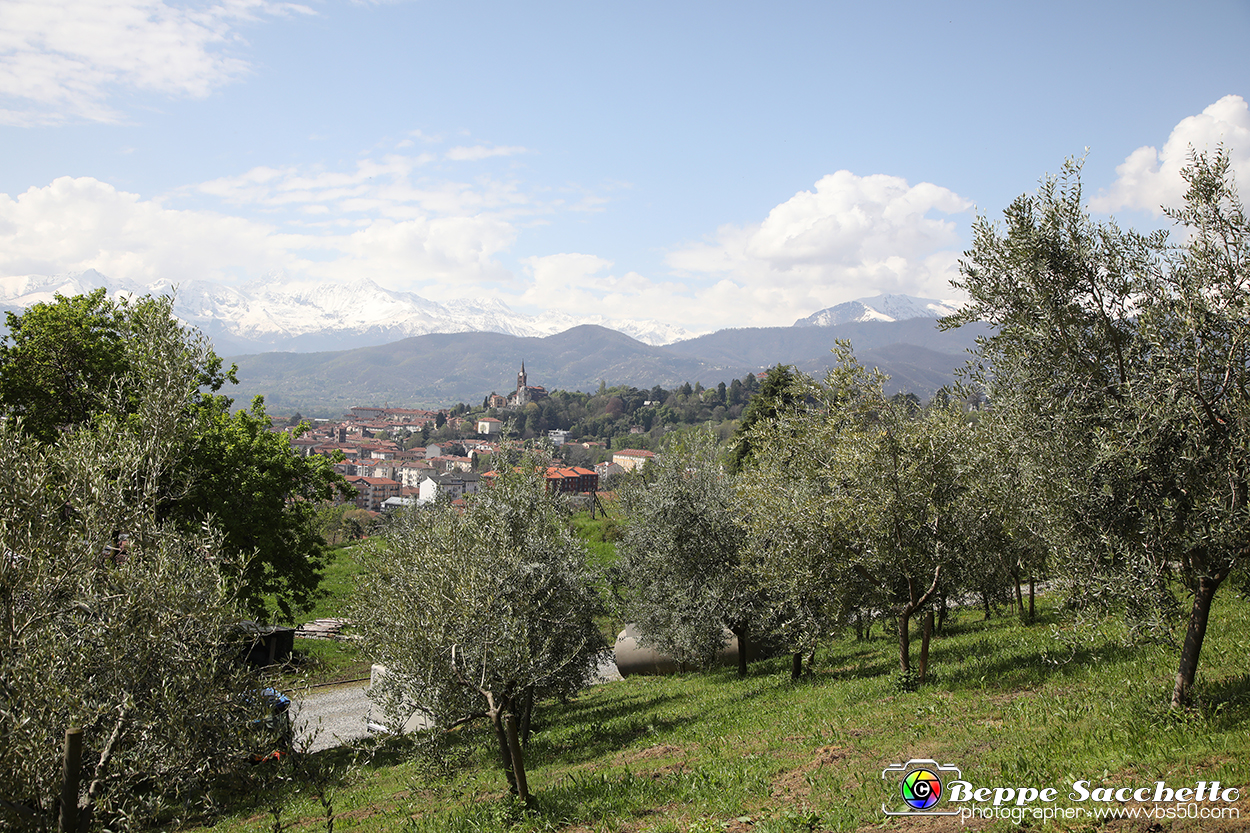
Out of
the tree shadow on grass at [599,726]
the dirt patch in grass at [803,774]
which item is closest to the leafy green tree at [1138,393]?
the dirt patch in grass at [803,774]

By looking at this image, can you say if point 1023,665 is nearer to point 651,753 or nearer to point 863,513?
point 863,513

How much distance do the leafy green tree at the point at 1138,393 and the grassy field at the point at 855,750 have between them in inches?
58.3

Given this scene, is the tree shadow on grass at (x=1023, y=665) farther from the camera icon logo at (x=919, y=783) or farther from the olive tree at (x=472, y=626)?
the olive tree at (x=472, y=626)

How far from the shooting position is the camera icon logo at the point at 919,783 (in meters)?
9.34

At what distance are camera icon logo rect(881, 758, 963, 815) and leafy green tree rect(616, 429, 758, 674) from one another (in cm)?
1047

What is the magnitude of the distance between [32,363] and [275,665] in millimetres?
17239

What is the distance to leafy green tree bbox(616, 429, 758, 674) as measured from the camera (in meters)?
22.7

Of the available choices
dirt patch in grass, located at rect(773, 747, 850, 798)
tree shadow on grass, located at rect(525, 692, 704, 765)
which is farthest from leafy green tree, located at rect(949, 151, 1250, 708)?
→ tree shadow on grass, located at rect(525, 692, 704, 765)

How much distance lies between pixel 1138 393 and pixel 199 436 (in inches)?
901

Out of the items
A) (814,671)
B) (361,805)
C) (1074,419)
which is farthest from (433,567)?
(814,671)

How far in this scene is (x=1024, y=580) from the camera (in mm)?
25781

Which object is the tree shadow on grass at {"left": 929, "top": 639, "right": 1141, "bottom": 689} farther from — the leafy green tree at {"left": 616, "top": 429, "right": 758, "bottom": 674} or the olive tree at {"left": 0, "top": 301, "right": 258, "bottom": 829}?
the olive tree at {"left": 0, "top": 301, "right": 258, "bottom": 829}

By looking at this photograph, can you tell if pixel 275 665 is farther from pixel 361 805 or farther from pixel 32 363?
pixel 32 363

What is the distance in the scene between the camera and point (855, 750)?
40.3ft
